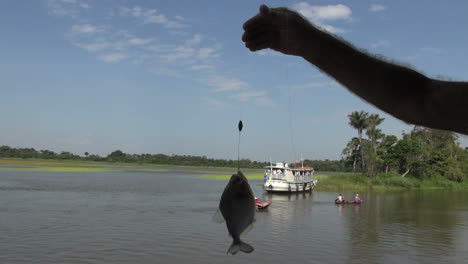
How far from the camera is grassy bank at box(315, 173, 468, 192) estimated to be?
55.3 metres

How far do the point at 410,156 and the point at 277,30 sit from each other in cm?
6980

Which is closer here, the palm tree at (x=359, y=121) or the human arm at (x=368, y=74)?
the human arm at (x=368, y=74)

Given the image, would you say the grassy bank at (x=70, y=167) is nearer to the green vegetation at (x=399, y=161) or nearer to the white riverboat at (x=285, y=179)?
the green vegetation at (x=399, y=161)

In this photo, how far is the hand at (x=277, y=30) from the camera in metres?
1.89

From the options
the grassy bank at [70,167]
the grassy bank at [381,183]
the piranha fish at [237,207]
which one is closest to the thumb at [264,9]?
the piranha fish at [237,207]

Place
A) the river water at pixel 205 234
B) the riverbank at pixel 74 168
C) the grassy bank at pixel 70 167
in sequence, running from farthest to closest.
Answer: the grassy bank at pixel 70 167
the riverbank at pixel 74 168
the river water at pixel 205 234

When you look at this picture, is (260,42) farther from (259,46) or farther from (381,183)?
(381,183)

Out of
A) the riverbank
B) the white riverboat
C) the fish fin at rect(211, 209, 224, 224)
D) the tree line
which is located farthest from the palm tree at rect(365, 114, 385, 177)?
the fish fin at rect(211, 209, 224, 224)

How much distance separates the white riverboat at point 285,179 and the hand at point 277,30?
147 feet

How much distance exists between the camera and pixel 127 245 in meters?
17.4

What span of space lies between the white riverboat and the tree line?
17.8 metres

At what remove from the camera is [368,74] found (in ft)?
5.68

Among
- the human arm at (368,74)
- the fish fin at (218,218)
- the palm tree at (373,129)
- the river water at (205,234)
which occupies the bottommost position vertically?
the river water at (205,234)

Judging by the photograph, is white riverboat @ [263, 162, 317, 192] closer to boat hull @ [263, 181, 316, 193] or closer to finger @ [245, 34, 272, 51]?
boat hull @ [263, 181, 316, 193]
